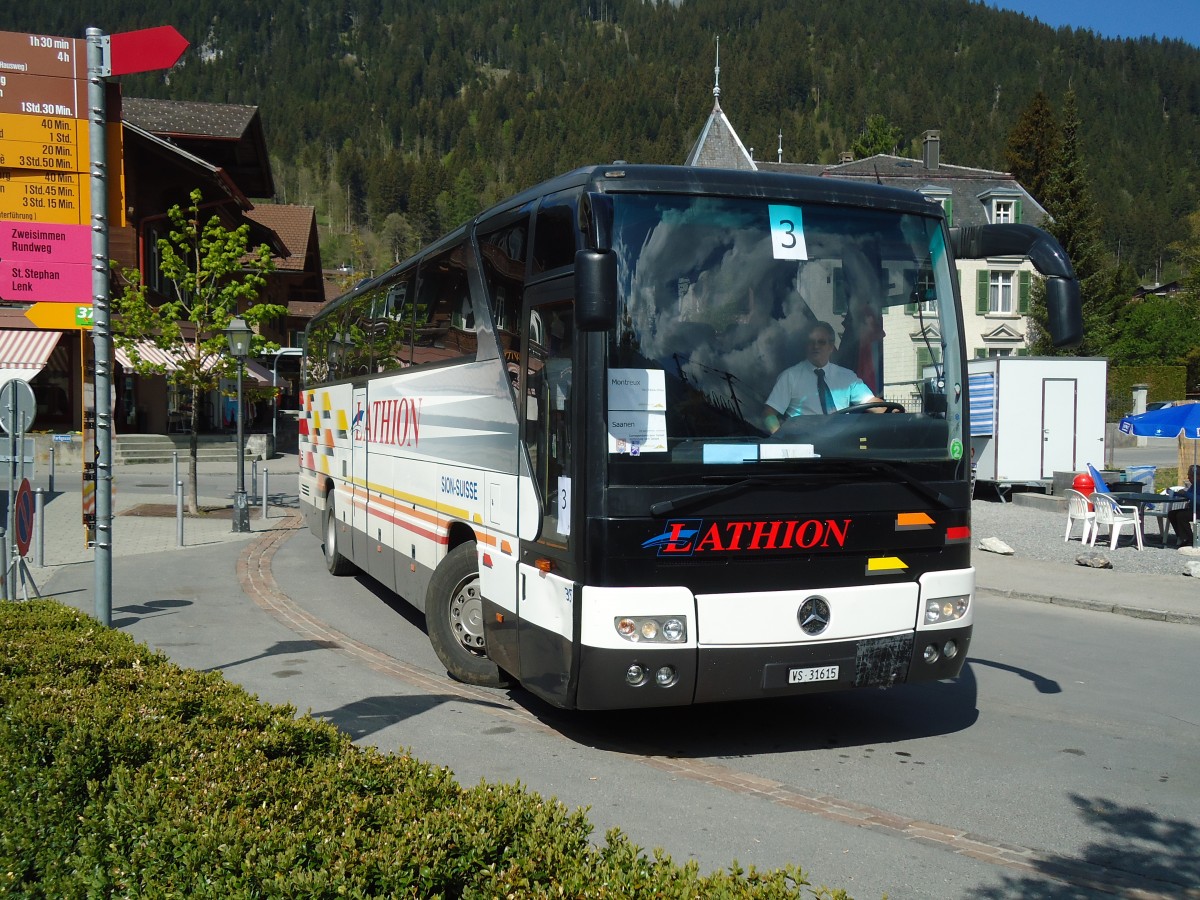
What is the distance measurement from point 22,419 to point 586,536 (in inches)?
288

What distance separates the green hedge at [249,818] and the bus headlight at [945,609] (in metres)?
3.16

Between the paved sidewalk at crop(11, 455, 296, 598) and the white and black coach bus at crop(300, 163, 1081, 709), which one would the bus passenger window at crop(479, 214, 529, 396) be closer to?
the white and black coach bus at crop(300, 163, 1081, 709)

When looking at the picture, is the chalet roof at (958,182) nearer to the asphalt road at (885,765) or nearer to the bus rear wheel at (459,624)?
the asphalt road at (885,765)

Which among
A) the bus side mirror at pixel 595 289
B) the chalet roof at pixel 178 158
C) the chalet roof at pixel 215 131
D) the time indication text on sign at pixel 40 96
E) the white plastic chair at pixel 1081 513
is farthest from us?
the chalet roof at pixel 215 131

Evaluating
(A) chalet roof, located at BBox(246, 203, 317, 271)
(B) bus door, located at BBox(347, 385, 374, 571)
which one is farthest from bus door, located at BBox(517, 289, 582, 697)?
(A) chalet roof, located at BBox(246, 203, 317, 271)

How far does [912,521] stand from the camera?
6605 millimetres

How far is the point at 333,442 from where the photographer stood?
14.0 m

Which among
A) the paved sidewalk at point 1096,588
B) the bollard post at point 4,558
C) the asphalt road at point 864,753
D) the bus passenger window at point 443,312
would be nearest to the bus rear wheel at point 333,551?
the asphalt road at point 864,753

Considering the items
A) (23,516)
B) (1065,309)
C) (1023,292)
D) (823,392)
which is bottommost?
(23,516)

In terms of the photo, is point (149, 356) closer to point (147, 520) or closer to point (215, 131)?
point (147, 520)

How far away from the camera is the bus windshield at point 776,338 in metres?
6.18

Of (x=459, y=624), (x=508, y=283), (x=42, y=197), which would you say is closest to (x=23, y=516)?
(x=42, y=197)

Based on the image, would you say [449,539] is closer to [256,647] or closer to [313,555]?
[256,647]

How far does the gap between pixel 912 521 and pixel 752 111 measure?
172 metres
